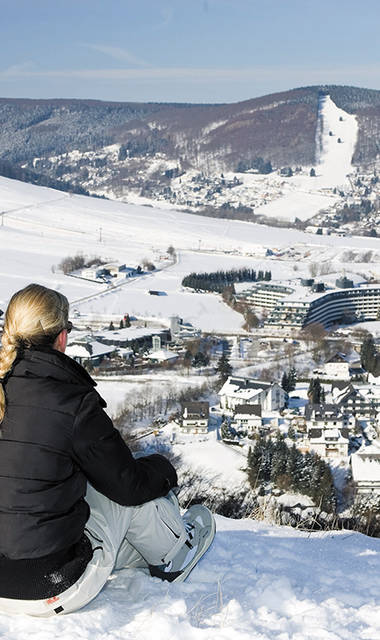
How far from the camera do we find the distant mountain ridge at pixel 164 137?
56.7 m

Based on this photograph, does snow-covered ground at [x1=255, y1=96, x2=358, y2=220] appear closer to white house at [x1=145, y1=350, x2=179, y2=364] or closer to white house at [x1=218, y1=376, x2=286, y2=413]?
white house at [x1=145, y1=350, x2=179, y2=364]

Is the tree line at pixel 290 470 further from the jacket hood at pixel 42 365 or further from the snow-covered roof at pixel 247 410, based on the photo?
the jacket hood at pixel 42 365

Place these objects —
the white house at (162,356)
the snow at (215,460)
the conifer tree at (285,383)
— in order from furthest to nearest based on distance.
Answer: the white house at (162,356) < the conifer tree at (285,383) < the snow at (215,460)

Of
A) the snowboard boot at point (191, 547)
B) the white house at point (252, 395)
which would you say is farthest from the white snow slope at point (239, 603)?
the white house at point (252, 395)

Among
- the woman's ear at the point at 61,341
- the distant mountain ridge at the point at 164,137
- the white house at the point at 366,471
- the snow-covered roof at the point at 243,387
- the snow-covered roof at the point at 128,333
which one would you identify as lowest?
the snow-covered roof at the point at 128,333

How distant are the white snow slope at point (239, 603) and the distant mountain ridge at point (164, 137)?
47.9 meters

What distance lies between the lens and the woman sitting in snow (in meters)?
1.07

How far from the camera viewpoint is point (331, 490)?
5.54 m

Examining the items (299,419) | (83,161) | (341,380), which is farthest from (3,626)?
(83,161)

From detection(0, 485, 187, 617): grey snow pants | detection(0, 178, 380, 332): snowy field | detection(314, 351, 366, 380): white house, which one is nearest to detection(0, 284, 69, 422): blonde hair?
detection(0, 485, 187, 617): grey snow pants

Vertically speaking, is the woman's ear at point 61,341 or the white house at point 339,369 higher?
the woman's ear at point 61,341

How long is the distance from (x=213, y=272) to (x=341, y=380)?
10490mm

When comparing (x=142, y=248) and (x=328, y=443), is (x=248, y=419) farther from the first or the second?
(x=142, y=248)

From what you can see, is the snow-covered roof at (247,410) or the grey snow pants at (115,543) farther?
the snow-covered roof at (247,410)
